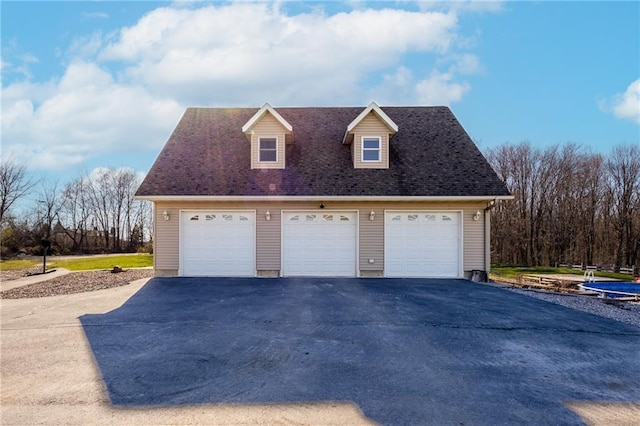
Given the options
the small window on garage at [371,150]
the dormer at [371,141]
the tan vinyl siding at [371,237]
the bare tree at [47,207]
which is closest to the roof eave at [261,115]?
the dormer at [371,141]

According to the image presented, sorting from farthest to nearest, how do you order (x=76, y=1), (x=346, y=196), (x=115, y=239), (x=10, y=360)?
(x=115, y=239)
(x=346, y=196)
(x=76, y=1)
(x=10, y=360)

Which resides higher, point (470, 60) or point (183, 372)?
point (470, 60)

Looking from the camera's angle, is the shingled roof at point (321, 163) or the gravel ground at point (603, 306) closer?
the gravel ground at point (603, 306)

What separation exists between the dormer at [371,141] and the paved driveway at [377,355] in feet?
19.8

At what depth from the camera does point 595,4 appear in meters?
9.62

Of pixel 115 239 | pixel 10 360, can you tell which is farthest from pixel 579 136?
pixel 115 239

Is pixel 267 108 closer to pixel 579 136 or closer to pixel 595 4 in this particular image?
pixel 595 4

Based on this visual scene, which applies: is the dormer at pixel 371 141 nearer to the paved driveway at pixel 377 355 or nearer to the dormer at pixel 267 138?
the dormer at pixel 267 138

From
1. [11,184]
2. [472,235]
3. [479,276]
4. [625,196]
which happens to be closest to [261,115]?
[472,235]

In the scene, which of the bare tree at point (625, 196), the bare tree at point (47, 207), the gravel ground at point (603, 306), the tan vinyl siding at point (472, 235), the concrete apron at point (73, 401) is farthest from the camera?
the bare tree at point (47, 207)

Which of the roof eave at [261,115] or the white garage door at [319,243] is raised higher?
the roof eave at [261,115]

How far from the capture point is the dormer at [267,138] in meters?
13.2

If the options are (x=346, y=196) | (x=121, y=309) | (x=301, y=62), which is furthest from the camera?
(x=301, y=62)

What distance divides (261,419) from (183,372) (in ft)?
5.24
